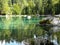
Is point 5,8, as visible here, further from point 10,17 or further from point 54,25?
point 54,25

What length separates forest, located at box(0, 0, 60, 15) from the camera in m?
4.24

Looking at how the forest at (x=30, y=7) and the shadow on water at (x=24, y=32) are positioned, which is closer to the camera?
the shadow on water at (x=24, y=32)

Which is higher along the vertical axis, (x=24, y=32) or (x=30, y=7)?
(x=30, y=7)

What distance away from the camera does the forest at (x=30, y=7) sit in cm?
424

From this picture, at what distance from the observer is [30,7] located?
4.29 meters

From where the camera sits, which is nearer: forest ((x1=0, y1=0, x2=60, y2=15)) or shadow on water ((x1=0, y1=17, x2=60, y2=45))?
shadow on water ((x1=0, y1=17, x2=60, y2=45))

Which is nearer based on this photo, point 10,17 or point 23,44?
point 23,44

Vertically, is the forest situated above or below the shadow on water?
above

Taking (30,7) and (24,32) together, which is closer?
(24,32)

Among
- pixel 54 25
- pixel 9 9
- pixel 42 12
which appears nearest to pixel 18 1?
pixel 9 9

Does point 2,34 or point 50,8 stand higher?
point 50,8

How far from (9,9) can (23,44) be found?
32.8 inches

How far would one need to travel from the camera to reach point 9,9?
426 centimetres

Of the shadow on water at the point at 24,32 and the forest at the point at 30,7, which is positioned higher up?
the forest at the point at 30,7
